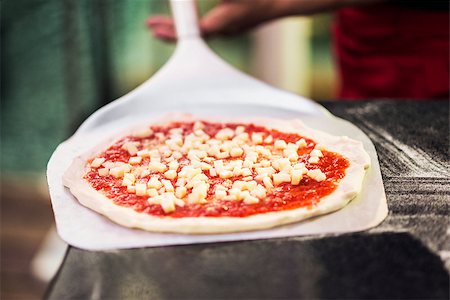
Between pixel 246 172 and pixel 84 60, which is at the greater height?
pixel 246 172

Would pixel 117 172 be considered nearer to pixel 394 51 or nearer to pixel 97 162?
pixel 97 162

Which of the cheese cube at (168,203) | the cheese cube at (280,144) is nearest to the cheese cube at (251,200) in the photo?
the cheese cube at (168,203)

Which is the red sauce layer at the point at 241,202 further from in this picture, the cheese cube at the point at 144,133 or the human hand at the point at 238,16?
the human hand at the point at 238,16

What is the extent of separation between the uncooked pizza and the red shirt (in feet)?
1.83

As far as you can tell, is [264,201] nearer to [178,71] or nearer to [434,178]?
[434,178]

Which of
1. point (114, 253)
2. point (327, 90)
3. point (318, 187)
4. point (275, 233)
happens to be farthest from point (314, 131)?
point (327, 90)

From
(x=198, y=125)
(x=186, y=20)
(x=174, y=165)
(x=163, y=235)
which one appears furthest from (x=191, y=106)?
(x=163, y=235)

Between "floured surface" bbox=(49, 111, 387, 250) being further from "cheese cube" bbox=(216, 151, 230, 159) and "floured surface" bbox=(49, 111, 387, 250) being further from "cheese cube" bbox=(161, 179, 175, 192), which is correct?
"cheese cube" bbox=(216, 151, 230, 159)

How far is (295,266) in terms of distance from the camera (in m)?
0.75

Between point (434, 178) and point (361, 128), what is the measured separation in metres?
0.26

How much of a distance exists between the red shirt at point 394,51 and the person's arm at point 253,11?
17cm

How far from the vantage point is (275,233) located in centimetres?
84

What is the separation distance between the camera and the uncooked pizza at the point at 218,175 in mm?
877

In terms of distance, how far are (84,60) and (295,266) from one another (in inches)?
79.1
